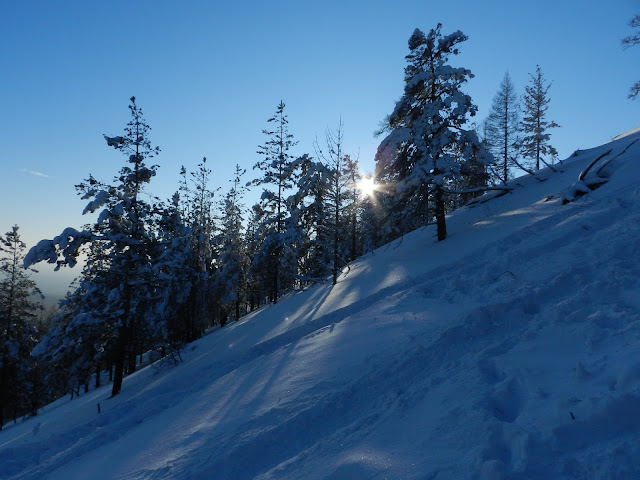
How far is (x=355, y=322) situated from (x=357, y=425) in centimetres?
427

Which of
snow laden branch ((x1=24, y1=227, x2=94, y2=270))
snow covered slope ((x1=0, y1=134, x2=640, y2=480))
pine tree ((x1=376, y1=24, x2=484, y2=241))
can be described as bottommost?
snow covered slope ((x1=0, y1=134, x2=640, y2=480))

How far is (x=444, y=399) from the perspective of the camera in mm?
4418

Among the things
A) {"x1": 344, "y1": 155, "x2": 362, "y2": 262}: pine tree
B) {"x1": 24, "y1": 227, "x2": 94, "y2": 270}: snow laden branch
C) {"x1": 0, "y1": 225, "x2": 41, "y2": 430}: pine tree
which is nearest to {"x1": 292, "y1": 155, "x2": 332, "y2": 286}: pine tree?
{"x1": 344, "y1": 155, "x2": 362, "y2": 262}: pine tree

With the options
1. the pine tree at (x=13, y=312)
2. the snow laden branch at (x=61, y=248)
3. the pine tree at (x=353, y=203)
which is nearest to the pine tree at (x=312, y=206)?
the pine tree at (x=353, y=203)

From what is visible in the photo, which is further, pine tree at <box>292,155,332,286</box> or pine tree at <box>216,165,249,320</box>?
pine tree at <box>216,165,249,320</box>

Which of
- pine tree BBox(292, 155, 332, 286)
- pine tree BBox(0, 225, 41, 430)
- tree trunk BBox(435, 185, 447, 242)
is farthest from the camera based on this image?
pine tree BBox(0, 225, 41, 430)

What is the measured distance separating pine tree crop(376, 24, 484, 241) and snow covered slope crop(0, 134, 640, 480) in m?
4.36

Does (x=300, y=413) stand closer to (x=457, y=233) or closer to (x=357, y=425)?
(x=357, y=425)

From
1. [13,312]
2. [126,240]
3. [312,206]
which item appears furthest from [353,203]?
[13,312]

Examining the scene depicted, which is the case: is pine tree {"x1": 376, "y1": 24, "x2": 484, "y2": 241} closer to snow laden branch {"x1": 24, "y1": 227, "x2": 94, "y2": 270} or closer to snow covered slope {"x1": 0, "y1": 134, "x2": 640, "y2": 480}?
snow covered slope {"x1": 0, "y1": 134, "x2": 640, "y2": 480}

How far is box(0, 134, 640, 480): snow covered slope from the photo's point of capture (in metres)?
3.41

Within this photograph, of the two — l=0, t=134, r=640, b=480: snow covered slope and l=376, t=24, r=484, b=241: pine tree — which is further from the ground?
l=376, t=24, r=484, b=241: pine tree

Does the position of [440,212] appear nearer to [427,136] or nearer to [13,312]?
[427,136]

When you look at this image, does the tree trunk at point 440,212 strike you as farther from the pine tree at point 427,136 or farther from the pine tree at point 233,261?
the pine tree at point 233,261
